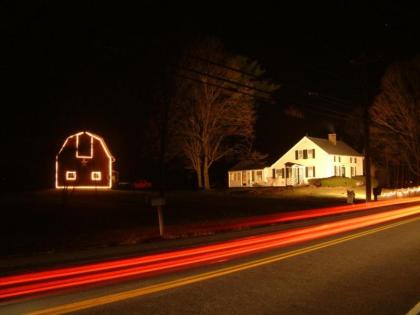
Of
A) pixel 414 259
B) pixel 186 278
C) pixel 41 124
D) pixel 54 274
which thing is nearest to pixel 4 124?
pixel 41 124

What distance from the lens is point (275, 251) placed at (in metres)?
12.5

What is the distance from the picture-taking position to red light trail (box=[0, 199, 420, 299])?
343 inches

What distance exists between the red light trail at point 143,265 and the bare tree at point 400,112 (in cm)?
3394

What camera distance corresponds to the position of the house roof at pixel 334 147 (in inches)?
2213

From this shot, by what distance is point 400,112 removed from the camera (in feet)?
155

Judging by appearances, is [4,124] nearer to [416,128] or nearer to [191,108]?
[191,108]

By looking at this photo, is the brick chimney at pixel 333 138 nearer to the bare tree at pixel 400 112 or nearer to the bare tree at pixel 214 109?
the bare tree at pixel 400 112

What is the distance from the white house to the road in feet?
146

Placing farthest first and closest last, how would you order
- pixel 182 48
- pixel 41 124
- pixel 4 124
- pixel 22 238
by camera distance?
pixel 182 48
pixel 41 124
pixel 4 124
pixel 22 238

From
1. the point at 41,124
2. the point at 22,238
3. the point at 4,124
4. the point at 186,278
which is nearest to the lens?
the point at 186,278

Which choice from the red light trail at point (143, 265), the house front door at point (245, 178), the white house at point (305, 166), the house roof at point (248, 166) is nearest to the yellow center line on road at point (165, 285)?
the red light trail at point (143, 265)

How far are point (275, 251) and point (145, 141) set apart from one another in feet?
116

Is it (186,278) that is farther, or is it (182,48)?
(182,48)

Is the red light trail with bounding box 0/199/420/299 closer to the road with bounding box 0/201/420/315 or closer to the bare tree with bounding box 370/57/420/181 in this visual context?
the road with bounding box 0/201/420/315
